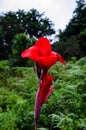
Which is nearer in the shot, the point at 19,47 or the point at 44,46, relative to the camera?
the point at 44,46

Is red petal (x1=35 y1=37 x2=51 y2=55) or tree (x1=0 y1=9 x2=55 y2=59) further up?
tree (x1=0 y1=9 x2=55 y2=59)

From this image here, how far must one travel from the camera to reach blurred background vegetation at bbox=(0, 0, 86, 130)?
12.0 ft

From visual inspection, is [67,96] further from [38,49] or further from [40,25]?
[40,25]

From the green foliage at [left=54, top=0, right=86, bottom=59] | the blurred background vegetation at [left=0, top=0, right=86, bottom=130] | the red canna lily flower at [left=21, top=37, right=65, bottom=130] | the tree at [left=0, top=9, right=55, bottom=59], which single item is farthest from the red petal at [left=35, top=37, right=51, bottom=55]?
the tree at [left=0, top=9, right=55, bottom=59]

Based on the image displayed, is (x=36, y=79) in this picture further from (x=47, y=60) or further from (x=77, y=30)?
(x=77, y=30)

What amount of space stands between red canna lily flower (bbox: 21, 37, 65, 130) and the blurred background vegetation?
1.63 metres

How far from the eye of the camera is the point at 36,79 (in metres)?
6.19

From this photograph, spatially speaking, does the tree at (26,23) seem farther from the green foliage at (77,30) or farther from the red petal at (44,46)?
the red petal at (44,46)

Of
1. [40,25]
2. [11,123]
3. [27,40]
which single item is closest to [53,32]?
[40,25]

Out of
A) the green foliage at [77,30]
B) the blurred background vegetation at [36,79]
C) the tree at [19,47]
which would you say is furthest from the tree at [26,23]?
the tree at [19,47]

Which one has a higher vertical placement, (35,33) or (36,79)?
(35,33)

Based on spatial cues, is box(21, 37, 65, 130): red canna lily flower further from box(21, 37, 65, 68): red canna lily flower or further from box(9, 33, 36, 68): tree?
box(9, 33, 36, 68): tree

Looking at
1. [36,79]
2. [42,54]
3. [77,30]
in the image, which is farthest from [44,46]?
[77,30]

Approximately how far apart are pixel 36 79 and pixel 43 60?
16.9 ft
